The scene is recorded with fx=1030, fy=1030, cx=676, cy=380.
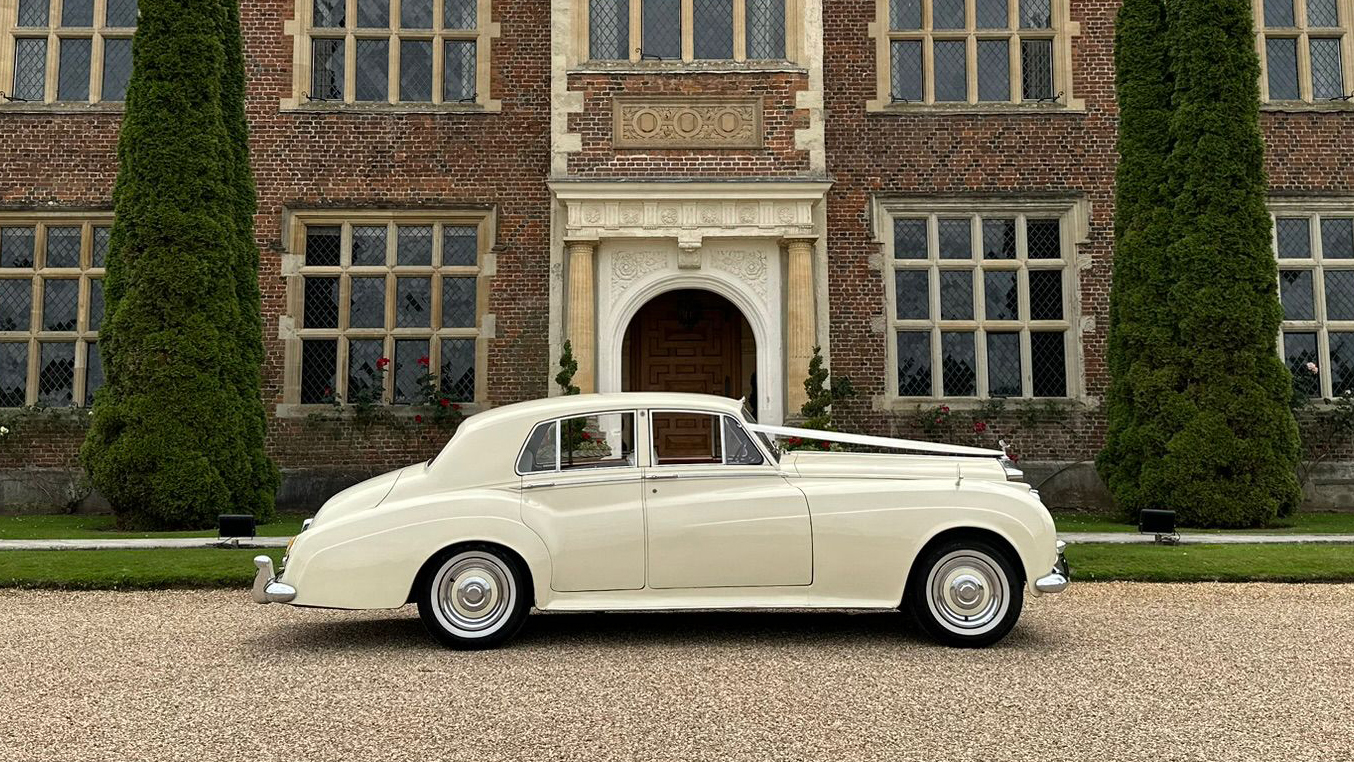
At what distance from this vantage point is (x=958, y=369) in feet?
43.0

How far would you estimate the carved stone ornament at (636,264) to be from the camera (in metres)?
12.3

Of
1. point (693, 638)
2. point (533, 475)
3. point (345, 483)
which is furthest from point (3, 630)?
point (345, 483)

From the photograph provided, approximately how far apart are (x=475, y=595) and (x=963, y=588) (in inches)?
99.5

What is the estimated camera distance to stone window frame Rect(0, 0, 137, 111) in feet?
43.6

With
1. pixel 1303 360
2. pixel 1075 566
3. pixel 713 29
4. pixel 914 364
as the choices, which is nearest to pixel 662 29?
pixel 713 29

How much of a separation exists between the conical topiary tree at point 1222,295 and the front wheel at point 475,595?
7.99 m

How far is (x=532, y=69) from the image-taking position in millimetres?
13383

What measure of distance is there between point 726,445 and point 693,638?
1.06 meters

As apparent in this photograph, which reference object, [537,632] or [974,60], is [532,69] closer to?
[974,60]

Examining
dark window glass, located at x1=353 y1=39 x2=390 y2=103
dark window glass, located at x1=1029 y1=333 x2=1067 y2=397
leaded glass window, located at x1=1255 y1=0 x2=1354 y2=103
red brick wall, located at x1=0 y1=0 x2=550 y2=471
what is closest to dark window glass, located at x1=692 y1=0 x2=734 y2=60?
red brick wall, located at x1=0 y1=0 x2=550 y2=471

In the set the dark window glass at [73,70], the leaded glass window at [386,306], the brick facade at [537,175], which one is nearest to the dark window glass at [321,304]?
the leaded glass window at [386,306]

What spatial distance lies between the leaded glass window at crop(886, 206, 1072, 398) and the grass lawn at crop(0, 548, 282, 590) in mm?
8068

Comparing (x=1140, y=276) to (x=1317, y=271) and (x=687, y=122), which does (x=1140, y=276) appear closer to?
(x=1317, y=271)

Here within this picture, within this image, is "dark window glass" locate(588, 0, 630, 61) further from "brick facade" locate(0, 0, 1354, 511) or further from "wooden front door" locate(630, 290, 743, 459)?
"wooden front door" locate(630, 290, 743, 459)
